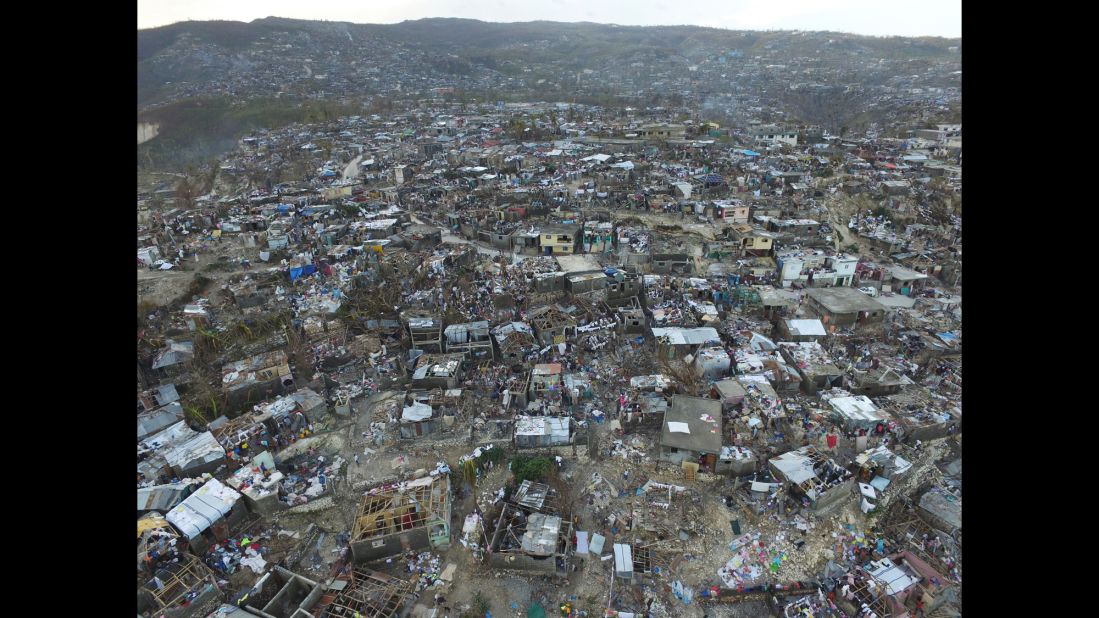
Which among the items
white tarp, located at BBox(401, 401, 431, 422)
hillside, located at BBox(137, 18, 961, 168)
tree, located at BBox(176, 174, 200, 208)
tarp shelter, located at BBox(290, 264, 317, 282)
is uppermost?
hillside, located at BBox(137, 18, 961, 168)

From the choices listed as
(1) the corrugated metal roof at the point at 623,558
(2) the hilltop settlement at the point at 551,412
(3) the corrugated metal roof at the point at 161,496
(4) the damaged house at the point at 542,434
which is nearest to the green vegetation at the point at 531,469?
(2) the hilltop settlement at the point at 551,412

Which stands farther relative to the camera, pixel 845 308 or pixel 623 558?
pixel 845 308

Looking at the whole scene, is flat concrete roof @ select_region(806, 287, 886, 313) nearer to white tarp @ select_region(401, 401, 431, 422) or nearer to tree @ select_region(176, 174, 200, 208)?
white tarp @ select_region(401, 401, 431, 422)

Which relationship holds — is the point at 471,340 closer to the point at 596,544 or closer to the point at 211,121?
the point at 596,544

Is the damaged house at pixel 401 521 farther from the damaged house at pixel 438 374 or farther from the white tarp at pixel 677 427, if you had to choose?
the white tarp at pixel 677 427

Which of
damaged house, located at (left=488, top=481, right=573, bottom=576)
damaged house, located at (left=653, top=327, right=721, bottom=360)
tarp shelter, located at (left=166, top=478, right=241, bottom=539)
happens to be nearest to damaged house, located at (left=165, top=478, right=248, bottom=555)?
tarp shelter, located at (left=166, top=478, right=241, bottom=539)

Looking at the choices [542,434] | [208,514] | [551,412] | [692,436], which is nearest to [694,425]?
[692,436]
